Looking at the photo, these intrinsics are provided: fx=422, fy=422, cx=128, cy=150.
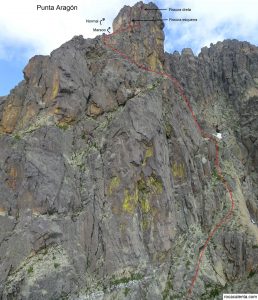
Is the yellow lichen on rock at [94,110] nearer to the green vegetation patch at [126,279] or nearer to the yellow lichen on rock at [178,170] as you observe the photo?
the yellow lichen on rock at [178,170]

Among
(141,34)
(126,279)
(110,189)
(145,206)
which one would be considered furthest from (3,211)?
(141,34)

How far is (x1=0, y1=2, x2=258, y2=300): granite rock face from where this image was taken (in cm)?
5431

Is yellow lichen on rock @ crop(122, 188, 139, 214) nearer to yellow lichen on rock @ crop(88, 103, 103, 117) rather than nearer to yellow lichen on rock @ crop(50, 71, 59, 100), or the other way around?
yellow lichen on rock @ crop(88, 103, 103, 117)

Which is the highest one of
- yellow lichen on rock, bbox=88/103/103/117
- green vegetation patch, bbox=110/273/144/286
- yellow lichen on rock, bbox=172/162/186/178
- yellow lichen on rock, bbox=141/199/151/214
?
yellow lichen on rock, bbox=88/103/103/117

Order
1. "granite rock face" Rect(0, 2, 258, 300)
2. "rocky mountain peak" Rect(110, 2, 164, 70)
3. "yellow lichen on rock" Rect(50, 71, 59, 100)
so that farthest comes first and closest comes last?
"rocky mountain peak" Rect(110, 2, 164, 70)
"yellow lichen on rock" Rect(50, 71, 59, 100)
"granite rock face" Rect(0, 2, 258, 300)

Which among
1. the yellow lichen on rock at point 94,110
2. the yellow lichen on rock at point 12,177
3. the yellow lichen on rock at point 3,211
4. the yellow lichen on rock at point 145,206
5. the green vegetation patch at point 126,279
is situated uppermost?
the yellow lichen on rock at point 94,110

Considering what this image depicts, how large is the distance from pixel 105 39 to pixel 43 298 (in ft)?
162

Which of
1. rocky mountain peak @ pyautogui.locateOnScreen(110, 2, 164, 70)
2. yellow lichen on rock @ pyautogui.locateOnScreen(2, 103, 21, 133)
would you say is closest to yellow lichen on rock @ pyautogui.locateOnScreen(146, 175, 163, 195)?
yellow lichen on rock @ pyautogui.locateOnScreen(2, 103, 21, 133)

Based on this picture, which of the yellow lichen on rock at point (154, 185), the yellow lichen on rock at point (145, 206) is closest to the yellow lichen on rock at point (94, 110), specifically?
the yellow lichen on rock at point (154, 185)

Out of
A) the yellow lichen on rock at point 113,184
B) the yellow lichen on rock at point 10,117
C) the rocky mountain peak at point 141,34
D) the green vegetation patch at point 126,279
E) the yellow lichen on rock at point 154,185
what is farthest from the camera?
the rocky mountain peak at point 141,34

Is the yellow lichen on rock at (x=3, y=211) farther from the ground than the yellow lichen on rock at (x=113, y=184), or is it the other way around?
the yellow lichen on rock at (x=113, y=184)

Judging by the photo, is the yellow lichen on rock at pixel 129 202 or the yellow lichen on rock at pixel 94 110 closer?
the yellow lichen on rock at pixel 129 202

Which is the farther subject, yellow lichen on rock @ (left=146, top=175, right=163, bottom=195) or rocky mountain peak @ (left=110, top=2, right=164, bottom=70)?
rocky mountain peak @ (left=110, top=2, right=164, bottom=70)

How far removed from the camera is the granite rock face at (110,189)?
5431 centimetres
